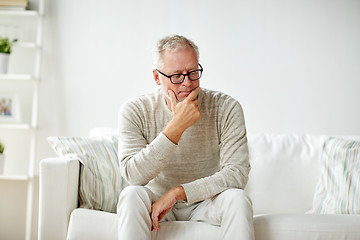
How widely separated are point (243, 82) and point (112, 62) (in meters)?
0.92

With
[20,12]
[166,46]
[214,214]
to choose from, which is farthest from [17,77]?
[214,214]

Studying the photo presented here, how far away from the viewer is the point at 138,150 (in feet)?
6.07

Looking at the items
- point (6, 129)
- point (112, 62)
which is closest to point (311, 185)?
point (112, 62)

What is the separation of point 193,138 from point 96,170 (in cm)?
52

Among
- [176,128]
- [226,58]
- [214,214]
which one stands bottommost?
[214,214]

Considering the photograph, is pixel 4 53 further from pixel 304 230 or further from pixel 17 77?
pixel 304 230

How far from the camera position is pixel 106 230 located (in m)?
1.80

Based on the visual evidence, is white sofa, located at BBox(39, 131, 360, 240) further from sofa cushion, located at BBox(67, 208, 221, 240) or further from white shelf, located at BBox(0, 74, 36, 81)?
white shelf, located at BBox(0, 74, 36, 81)

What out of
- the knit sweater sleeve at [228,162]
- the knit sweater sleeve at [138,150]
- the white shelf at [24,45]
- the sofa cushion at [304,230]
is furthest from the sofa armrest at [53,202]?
the white shelf at [24,45]

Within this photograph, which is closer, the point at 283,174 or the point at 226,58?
the point at 283,174

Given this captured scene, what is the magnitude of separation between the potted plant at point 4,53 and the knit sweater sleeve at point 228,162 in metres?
1.71

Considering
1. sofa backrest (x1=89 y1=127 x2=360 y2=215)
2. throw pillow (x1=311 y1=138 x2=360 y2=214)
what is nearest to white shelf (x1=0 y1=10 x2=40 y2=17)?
sofa backrest (x1=89 y1=127 x2=360 y2=215)

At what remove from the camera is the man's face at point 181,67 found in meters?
1.84

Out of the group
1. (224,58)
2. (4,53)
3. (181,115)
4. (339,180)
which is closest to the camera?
(181,115)
